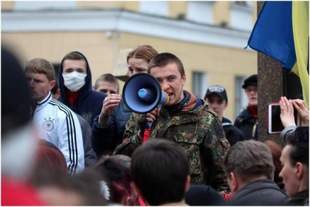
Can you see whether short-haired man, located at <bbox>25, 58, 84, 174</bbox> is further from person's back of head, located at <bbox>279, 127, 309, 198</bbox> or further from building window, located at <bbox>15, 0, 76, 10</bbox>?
building window, located at <bbox>15, 0, 76, 10</bbox>

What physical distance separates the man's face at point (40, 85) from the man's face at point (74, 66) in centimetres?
79

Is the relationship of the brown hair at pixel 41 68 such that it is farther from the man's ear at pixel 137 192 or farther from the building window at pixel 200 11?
the building window at pixel 200 11

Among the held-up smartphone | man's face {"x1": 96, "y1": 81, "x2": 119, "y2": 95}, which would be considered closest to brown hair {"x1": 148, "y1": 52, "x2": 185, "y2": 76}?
the held-up smartphone

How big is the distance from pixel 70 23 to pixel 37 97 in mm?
15311

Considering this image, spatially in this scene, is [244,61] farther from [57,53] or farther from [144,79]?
[144,79]

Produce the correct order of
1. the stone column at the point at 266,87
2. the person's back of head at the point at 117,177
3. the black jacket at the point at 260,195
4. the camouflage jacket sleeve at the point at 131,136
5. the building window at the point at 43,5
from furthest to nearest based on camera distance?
1. the building window at the point at 43,5
2. the stone column at the point at 266,87
3. the camouflage jacket sleeve at the point at 131,136
4. the black jacket at the point at 260,195
5. the person's back of head at the point at 117,177

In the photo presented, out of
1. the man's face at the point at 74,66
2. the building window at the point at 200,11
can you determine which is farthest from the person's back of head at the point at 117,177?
the building window at the point at 200,11

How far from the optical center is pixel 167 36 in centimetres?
2138

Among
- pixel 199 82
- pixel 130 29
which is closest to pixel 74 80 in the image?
pixel 130 29

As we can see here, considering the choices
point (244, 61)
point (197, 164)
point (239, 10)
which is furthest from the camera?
point (244, 61)

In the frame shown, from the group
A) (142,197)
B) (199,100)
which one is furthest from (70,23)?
(142,197)

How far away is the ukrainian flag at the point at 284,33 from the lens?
5648 mm

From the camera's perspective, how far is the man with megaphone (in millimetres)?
5184

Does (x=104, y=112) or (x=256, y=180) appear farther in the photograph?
(x=104, y=112)
